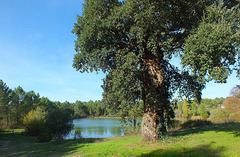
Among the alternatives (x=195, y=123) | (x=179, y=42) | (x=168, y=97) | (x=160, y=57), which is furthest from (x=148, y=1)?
(x=195, y=123)

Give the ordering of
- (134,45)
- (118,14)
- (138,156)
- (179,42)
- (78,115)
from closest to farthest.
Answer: (138,156) → (118,14) → (179,42) → (134,45) → (78,115)

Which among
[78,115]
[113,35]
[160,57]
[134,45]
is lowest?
[78,115]

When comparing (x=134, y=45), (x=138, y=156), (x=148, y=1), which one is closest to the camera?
(x=138, y=156)

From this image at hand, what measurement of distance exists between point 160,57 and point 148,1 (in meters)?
4.48

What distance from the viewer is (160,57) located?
41.7 ft

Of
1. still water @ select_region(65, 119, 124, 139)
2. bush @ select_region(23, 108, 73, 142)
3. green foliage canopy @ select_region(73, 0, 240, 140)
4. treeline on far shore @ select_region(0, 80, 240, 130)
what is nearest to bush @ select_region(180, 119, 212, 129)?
treeline on far shore @ select_region(0, 80, 240, 130)

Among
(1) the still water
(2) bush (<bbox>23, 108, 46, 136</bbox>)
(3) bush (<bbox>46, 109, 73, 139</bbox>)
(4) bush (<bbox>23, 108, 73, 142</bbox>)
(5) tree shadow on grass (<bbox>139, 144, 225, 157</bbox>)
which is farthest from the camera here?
(2) bush (<bbox>23, 108, 46, 136</bbox>)

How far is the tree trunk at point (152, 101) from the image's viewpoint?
11.6 metres

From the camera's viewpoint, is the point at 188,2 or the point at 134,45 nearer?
the point at 188,2

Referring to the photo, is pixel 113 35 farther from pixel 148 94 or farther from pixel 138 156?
pixel 138 156

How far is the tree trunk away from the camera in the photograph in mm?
11609

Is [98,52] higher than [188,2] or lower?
lower

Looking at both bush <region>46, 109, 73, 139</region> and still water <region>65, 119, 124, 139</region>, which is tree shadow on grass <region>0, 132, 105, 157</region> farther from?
still water <region>65, 119, 124, 139</region>

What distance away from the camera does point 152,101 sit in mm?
11430
